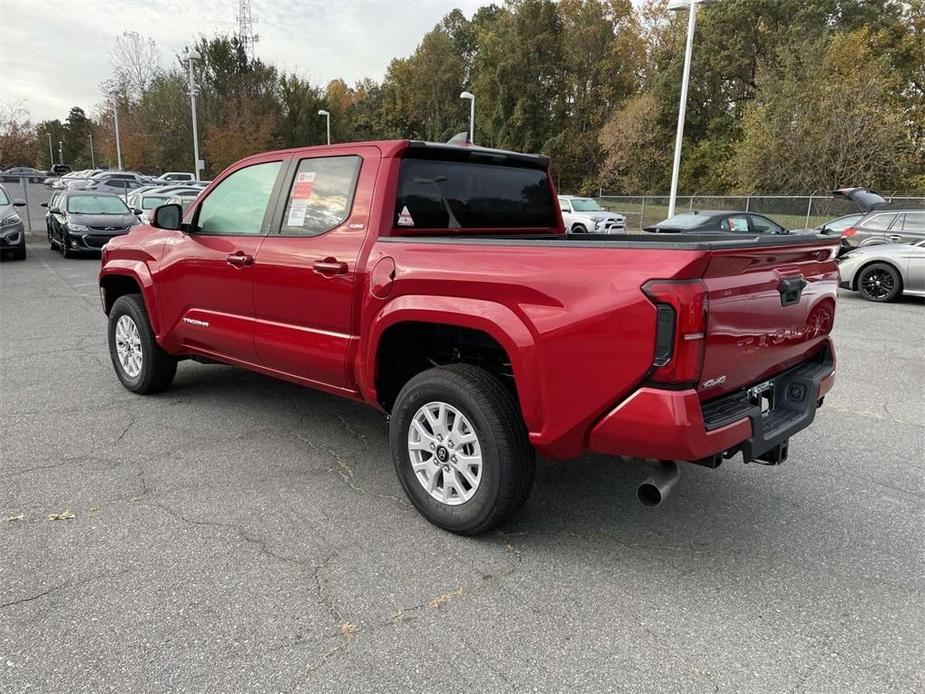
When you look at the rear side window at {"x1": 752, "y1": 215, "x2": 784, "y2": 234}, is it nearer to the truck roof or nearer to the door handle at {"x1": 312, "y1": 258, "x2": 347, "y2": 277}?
the truck roof

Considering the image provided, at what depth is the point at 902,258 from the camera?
37.1 ft

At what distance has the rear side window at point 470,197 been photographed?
376 centimetres

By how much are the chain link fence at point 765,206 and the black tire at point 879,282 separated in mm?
15315

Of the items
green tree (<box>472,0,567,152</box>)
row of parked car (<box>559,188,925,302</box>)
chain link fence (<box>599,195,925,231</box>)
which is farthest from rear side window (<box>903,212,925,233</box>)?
green tree (<box>472,0,567,152</box>)

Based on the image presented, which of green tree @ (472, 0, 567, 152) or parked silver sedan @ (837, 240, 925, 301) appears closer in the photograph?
parked silver sedan @ (837, 240, 925, 301)

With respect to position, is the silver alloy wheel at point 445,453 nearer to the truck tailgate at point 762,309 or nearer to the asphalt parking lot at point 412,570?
the asphalt parking lot at point 412,570

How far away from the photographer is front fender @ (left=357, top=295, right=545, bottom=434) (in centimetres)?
285

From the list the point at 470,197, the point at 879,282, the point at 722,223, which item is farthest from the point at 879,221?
the point at 470,197

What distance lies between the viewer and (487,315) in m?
2.98

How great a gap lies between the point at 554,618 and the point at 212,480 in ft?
7.14

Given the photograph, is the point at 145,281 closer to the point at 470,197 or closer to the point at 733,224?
the point at 470,197

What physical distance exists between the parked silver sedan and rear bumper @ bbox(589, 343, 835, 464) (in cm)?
997

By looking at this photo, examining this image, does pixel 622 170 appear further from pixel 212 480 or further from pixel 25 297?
pixel 212 480

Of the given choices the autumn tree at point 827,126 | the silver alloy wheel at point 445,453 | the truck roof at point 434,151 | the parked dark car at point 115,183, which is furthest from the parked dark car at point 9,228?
the autumn tree at point 827,126
